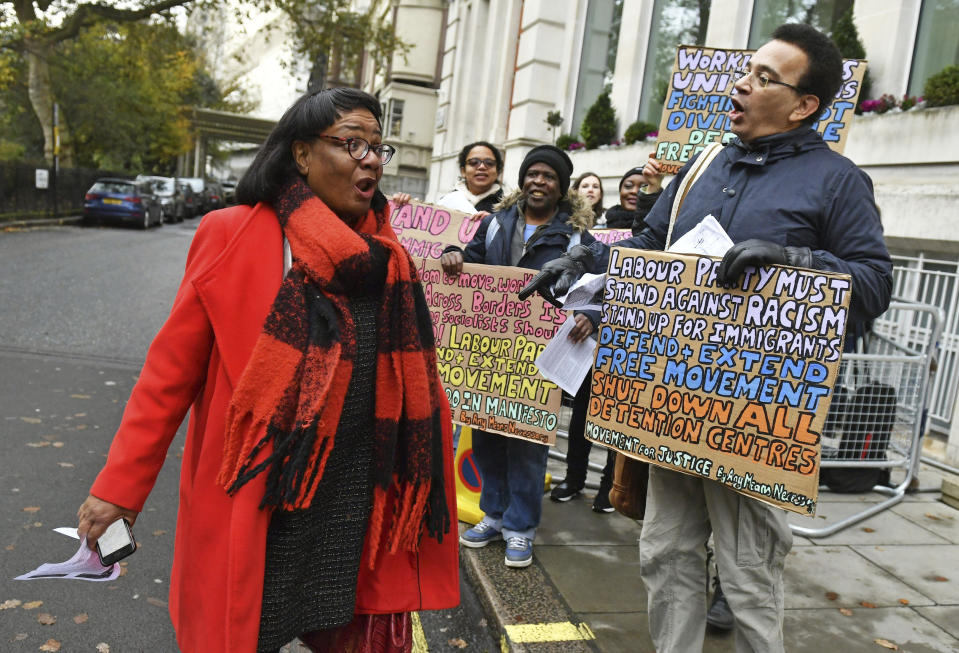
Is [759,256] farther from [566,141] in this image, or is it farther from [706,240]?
[566,141]

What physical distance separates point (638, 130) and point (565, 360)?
31.7 ft

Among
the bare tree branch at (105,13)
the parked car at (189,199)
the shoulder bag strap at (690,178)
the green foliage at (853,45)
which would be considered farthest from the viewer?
the parked car at (189,199)

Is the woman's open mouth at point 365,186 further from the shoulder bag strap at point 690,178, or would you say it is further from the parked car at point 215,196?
the parked car at point 215,196

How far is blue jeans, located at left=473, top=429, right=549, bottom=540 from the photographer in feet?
13.5

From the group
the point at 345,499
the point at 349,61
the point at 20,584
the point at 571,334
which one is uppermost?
the point at 349,61

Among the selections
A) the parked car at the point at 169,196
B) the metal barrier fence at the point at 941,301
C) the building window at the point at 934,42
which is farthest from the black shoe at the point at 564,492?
the parked car at the point at 169,196

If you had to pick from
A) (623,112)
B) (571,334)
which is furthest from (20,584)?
(623,112)

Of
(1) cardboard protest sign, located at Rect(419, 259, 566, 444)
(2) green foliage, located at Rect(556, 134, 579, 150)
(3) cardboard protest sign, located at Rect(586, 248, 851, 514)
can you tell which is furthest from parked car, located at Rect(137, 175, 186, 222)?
(3) cardboard protest sign, located at Rect(586, 248, 851, 514)

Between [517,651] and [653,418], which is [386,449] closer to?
[653,418]

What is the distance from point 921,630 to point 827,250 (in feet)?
7.25

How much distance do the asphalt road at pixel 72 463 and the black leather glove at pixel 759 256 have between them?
6.69 ft

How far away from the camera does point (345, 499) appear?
7.46 ft

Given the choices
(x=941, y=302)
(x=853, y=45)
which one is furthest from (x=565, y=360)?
(x=853, y=45)

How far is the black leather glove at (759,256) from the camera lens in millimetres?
2318
